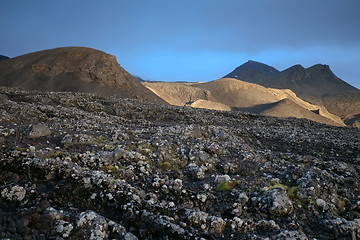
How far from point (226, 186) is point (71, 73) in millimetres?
55688

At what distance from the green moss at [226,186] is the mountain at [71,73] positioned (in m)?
48.8

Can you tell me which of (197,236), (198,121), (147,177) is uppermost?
(198,121)

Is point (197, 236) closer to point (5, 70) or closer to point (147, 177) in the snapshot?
point (147, 177)

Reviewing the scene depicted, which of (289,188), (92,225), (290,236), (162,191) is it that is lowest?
(290,236)

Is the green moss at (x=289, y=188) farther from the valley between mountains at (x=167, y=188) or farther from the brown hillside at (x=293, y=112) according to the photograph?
the brown hillside at (x=293, y=112)

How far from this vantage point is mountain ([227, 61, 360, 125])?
114 meters

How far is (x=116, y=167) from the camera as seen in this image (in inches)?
325

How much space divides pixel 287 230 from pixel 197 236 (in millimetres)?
2046

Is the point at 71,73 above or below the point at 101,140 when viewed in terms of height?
above

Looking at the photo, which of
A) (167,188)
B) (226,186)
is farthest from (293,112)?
(167,188)

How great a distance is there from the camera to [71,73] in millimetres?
56281

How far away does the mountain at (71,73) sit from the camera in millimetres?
52906

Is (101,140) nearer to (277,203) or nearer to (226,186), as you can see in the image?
(226,186)

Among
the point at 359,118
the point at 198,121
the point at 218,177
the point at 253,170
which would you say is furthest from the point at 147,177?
the point at 359,118
